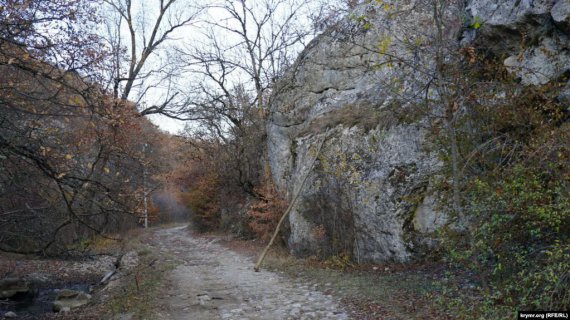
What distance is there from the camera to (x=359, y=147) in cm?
1070

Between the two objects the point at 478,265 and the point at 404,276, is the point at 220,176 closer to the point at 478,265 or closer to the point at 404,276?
the point at 404,276

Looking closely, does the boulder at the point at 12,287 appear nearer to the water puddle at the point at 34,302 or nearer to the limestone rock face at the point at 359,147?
the water puddle at the point at 34,302

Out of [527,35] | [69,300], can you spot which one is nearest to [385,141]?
[527,35]

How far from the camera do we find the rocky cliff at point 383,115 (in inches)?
285

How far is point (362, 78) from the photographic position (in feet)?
A: 40.0

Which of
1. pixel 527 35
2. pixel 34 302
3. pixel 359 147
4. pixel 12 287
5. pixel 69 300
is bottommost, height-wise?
pixel 34 302

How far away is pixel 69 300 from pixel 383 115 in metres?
8.98

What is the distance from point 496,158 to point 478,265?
1804 millimetres

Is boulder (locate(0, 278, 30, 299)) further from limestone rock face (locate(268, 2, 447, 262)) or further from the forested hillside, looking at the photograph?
limestone rock face (locate(268, 2, 447, 262))

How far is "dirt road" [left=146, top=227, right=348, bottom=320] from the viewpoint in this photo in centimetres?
676

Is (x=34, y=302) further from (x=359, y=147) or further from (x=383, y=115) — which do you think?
(x=383, y=115)

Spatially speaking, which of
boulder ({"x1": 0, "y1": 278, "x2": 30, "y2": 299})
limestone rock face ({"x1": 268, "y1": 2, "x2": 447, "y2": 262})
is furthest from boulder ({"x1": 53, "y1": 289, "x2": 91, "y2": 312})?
limestone rock face ({"x1": 268, "y1": 2, "x2": 447, "y2": 262})

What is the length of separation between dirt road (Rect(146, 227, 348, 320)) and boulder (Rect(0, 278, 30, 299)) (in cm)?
403

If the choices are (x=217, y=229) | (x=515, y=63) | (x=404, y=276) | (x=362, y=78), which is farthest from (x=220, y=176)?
(x=515, y=63)
